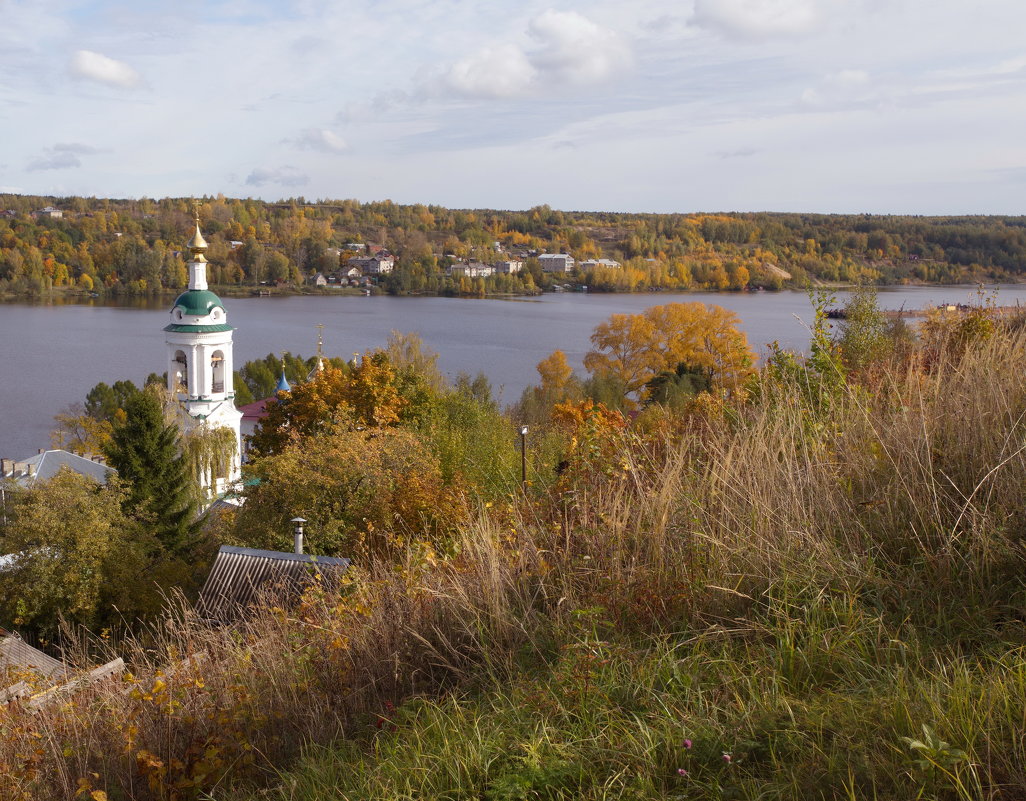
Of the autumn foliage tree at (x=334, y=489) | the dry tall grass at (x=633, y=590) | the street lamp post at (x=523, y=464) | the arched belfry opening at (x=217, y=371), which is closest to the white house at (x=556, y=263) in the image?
the arched belfry opening at (x=217, y=371)

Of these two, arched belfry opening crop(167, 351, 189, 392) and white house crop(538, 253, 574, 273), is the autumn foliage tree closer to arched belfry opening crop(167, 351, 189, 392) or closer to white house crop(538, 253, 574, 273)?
arched belfry opening crop(167, 351, 189, 392)

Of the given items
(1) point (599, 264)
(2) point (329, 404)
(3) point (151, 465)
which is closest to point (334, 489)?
(2) point (329, 404)

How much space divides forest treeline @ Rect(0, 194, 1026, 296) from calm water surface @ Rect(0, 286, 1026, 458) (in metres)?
5.11

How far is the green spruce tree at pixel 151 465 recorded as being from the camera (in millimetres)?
16031

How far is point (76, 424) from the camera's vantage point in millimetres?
29703

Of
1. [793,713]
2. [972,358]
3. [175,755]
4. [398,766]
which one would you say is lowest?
[175,755]

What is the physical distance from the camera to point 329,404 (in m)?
17.4

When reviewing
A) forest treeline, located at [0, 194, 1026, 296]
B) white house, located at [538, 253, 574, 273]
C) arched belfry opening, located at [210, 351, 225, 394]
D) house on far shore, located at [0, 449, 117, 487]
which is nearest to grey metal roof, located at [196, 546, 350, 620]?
house on far shore, located at [0, 449, 117, 487]

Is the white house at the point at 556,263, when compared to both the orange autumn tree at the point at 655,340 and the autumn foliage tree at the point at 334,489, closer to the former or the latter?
the orange autumn tree at the point at 655,340

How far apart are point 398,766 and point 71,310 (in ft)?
274

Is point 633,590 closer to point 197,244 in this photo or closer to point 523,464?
point 523,464

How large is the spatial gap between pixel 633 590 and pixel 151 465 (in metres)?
14.8

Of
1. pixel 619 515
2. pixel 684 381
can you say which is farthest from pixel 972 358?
pixel 684 381

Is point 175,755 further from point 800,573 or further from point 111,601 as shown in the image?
point 111,601
